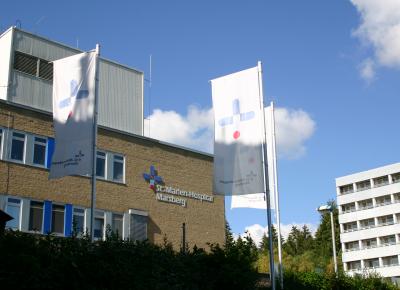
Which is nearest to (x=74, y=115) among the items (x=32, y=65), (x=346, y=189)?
(x=32, y=65)

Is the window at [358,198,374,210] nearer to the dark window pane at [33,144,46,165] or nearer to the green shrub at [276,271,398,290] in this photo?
the green shrub at [276,271,398,290]

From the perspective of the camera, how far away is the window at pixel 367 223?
8969 cm

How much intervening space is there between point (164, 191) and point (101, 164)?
4737 millimetres

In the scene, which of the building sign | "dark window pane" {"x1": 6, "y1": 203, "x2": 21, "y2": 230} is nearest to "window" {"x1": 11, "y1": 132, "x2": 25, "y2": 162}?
"dark window pane" {"x1": 6, "y1": 203, "x2": 21, "y2": 230}

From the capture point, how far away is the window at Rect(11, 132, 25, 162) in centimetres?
3066

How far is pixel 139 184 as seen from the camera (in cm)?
3600

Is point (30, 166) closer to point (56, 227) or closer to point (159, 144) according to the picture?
point (56, 227)

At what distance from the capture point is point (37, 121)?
1252 inches

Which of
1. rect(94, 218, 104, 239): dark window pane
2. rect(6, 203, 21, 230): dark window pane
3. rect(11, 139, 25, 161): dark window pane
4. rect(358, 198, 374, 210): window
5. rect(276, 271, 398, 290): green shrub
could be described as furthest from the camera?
rect(358, 198, 374, 210): window

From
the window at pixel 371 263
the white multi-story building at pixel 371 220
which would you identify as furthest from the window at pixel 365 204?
the window at pixel 371 263

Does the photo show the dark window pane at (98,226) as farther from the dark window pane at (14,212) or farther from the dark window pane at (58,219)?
the dark window pane at (14,212)

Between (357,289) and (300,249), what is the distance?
3566 inches

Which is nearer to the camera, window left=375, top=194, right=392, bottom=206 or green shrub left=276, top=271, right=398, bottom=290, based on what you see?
green shrub left=276, top=271, right=398, bottom=290

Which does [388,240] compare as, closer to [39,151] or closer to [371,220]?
[371,220]
